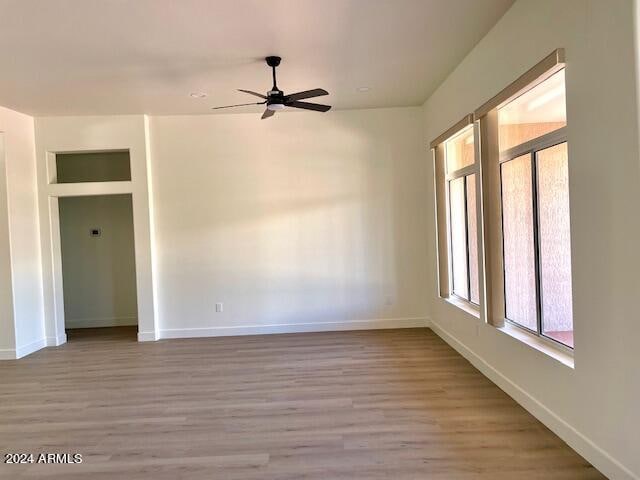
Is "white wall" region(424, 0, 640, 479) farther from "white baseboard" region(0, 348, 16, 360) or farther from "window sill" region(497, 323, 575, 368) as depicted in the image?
"white baseboard" region(0, 348, 16, 360)

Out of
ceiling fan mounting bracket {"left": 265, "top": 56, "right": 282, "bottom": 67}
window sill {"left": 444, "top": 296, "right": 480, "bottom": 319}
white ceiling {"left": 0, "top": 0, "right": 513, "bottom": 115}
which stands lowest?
window sill {"left": 444, "top": 296, "right": 480, "bottom": 319}

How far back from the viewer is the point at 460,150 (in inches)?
195

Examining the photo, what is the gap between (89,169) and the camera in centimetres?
679

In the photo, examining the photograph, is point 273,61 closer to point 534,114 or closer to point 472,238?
point 534,114

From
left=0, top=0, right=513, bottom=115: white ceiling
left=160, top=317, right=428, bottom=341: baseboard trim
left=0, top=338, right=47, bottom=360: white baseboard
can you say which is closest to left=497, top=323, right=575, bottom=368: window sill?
left=160, top=317, right=428, bottom=341: baseboard trim

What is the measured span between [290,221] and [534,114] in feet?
11.4

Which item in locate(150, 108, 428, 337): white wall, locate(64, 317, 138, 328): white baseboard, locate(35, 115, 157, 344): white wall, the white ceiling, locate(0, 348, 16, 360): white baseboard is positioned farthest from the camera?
locate(64, 317, 138, 328): white baseboard

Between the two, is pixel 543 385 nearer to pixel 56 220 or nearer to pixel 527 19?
pixel 527 19

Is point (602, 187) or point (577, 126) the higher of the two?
point (577, 126)

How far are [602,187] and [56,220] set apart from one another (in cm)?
618

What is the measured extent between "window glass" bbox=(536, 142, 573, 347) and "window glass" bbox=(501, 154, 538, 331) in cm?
12

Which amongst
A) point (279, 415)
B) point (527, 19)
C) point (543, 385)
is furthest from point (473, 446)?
point (527, 19)

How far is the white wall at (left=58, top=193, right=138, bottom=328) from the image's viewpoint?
7.01m

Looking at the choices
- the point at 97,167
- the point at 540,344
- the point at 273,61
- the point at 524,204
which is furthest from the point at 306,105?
the point at 97,167
